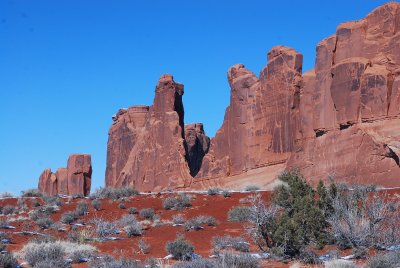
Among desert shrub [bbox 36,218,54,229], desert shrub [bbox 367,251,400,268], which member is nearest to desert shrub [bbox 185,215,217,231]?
desert shrub [bbox 36,218,54,229]

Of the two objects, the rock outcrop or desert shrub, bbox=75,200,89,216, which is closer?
desert shrub, bbox=75,200,89,216

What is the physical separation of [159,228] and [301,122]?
933 inches

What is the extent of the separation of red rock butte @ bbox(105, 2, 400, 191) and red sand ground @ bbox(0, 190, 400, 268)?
775cm

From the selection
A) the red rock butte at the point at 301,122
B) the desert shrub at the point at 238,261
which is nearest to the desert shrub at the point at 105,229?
the desert shrub at the point at 238,261

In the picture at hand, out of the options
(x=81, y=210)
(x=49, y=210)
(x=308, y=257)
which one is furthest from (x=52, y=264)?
(x=49, y=210)

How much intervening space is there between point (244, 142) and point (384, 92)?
60.9 ft

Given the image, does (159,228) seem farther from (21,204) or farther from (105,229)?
(21,204)

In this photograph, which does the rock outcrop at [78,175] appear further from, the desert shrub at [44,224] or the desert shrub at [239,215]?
the desert shrub at [239,215]

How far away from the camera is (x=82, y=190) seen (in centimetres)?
6412

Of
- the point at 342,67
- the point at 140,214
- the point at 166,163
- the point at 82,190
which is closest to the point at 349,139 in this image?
the point at 342,67

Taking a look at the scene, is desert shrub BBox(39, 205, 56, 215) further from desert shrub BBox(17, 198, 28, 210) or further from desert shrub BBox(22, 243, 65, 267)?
desert shrub BBox(22, 243, 65, 267)

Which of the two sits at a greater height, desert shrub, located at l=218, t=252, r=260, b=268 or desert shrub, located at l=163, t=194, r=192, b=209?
desert shrub, located at l=163, t=194, r=192, b=209

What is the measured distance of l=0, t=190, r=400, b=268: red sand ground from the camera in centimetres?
1742

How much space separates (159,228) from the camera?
2405cm
